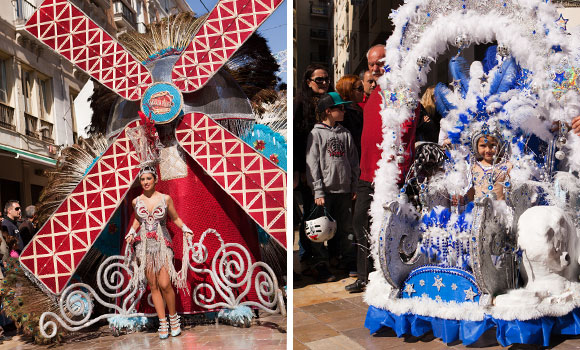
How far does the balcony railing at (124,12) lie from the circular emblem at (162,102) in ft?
2.34

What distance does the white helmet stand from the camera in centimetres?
412

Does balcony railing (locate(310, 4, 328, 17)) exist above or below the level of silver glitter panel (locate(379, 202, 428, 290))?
above

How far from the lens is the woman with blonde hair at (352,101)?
4.61 metres

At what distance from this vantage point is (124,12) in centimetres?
435

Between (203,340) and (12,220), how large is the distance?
1.82m

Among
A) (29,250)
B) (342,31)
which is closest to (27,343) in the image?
(29,250)

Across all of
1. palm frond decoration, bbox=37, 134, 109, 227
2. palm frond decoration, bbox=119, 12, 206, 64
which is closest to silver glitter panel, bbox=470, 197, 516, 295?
palm frond decoration, bbox=119, 12, 206, 64

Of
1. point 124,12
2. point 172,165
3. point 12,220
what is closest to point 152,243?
point 172,165

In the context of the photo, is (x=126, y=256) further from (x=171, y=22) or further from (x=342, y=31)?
(x=342, y=31)

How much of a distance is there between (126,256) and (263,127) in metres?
1.45

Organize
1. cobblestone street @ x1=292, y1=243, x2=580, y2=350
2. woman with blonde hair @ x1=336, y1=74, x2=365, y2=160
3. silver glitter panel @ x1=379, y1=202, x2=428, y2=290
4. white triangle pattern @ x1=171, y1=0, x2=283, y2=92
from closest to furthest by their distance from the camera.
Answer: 1. cobblestone street @ x1=292, y1=243, x2=580, y2=350
2. silver glitter panel @ x1=379, y1=202, x2=428, y2=290
3. white triangle pattern @ x1=171, y1=0, x2=283, y2=92
4. woman with blonde hair @ x1=336, y1=74, x2=365, y2=160

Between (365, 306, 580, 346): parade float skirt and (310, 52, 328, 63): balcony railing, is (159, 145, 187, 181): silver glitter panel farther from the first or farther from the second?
(365, 306, 580, 346): parade float skirt

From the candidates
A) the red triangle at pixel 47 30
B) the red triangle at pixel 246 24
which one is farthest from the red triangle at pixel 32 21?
the red triangle at pixel 246 24

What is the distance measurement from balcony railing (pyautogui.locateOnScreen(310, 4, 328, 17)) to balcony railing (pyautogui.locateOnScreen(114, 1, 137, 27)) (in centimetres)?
146
